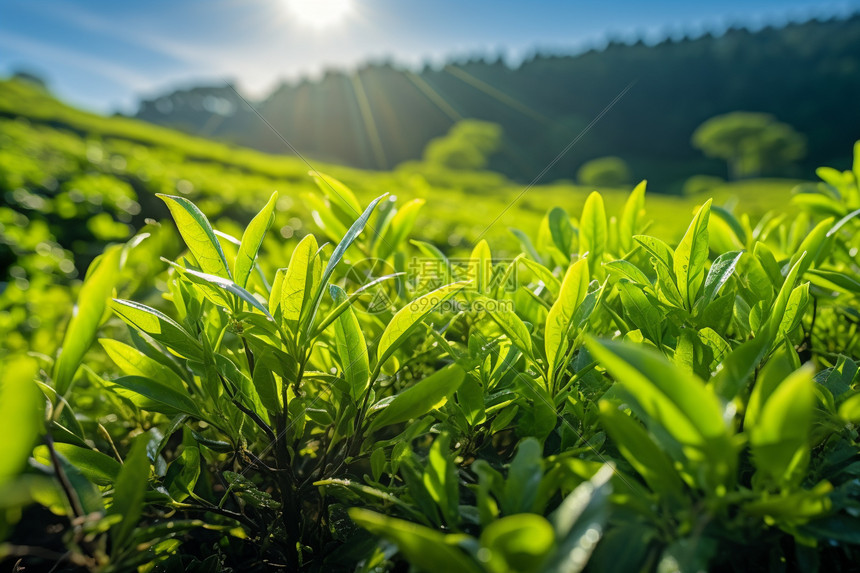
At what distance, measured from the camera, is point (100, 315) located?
0.53 metres

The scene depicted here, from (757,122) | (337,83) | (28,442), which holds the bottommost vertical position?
(757,122)

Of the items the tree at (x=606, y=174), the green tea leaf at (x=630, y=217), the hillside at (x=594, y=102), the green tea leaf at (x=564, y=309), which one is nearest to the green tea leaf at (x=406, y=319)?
the green tea leaf at (x=564, y=309)

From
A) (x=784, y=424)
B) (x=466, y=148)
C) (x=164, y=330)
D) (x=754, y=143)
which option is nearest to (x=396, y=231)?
(x=164, y=330)

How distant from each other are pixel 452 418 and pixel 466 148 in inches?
1915

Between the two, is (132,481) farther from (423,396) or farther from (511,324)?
(511,324)

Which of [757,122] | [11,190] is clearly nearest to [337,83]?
[757,122]

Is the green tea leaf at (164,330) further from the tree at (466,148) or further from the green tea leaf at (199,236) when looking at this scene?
the tree at (466,148)

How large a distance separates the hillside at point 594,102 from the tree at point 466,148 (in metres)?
7.56

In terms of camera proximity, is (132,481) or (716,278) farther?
(716,278)

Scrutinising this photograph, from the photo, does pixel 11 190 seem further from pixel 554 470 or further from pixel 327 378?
pixel 554 470

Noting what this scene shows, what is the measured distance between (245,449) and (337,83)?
73.0 m

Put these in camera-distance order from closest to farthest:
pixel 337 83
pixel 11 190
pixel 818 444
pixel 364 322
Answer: pixel 818 444, pixel 364 322, pixel 11 190, pixel 337 83

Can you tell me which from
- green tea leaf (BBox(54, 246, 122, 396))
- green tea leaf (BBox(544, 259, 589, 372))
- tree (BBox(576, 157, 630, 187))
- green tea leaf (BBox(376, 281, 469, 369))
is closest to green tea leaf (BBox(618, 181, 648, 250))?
green tea leaf (BBox(544, 259, 589, 372))

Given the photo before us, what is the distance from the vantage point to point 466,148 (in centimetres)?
4741
